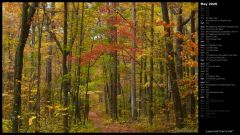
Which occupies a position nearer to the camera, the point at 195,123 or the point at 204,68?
the point at 204,68

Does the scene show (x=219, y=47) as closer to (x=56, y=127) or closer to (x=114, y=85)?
(x=56, y=127)

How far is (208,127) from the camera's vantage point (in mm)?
7926

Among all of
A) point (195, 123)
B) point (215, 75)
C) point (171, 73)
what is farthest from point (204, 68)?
point (195, 123)

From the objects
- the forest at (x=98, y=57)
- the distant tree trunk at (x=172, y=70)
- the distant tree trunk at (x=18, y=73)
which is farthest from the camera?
the distant tree trunk at (x=172, y=70)

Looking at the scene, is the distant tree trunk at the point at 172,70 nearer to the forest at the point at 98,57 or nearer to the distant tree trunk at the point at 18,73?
the forest at the point at 98,57

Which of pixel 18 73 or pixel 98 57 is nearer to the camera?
pixel 18 73

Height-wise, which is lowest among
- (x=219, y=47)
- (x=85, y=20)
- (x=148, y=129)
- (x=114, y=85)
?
(x=148, y=129)

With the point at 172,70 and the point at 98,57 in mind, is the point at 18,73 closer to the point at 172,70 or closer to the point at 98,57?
the point at 172,70

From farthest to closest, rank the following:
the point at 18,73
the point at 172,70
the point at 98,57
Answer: the point at 98,57
the point at 172,70
the point at 18,73

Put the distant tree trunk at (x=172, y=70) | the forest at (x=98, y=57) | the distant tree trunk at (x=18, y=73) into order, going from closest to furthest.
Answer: the distant tree trunk at (x=18, y=73)
the forest at (x=98, y=57)
the distant tree trunk at (x=172, y=70)

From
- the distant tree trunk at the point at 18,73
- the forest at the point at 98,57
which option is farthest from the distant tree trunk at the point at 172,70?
the distant tree trunk at the point at 18,73

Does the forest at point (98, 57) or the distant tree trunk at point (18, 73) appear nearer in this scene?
the distant tree trunk at point (18, 73)

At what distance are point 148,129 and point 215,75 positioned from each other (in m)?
9.72

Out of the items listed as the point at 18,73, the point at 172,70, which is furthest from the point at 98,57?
the point at 18,73
